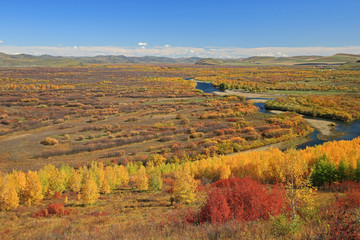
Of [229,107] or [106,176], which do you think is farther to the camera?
[229,107]

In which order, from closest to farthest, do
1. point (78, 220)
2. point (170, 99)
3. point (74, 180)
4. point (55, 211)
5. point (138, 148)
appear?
point (78, 220)
point (55, 211)
point (74, 180)
point (138, 148)
point (170, 99)

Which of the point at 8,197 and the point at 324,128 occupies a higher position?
the point at 8,197

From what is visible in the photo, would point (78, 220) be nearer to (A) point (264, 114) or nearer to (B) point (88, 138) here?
(B) point (88, 138)

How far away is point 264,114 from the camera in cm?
7288

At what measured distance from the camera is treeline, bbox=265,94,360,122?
6556 centimetres

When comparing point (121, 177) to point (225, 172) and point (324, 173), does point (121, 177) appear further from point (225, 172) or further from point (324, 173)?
point (324, 173)

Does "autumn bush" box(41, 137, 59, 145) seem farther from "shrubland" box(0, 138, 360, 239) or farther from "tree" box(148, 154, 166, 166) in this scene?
"tree" box(148, 154, 166, 166)

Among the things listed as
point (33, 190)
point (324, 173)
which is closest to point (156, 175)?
point (33, 190)

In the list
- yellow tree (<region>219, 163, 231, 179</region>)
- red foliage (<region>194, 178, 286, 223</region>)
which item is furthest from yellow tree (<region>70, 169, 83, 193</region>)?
Result: yellow tree (<region>219, 163, 231, 179</region>)

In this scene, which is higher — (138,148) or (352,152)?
(352,152)

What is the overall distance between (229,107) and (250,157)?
49.7 meters

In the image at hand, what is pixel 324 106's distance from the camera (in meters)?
77.2

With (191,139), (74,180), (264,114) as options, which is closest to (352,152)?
(191,139)

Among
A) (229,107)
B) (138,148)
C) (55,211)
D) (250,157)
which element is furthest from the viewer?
(229,107)
